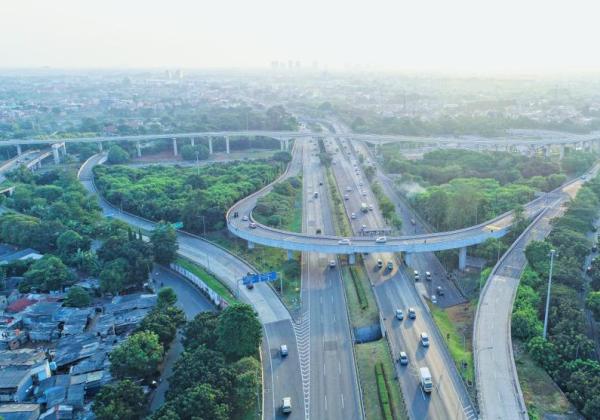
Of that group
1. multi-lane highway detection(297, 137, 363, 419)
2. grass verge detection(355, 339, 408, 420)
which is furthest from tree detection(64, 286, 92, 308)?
grass verge detection(355, 339, 408, 420)

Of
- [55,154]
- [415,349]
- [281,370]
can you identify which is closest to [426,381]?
[415,349]

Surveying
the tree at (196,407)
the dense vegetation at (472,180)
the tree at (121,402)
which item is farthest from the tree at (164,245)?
the dense vegetation at (472,180)

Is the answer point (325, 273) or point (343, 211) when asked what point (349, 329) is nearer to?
point (325, 273)

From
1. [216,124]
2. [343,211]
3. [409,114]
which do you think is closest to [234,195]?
[343,211]

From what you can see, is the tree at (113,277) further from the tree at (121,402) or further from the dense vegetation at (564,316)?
the dense vegetation at (564,316)

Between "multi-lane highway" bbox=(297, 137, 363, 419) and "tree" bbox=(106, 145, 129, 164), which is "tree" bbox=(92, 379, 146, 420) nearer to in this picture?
"multi-lane highway" bbox=(297, 137, 363, 419)

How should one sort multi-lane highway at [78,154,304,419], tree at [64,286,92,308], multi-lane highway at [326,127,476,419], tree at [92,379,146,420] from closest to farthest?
tree at [92,379,146,420] → multi-lane highway at [326,127,476,419] → multi-lane highway at [78,154,304,419] → tree at [64,286,92,308]
